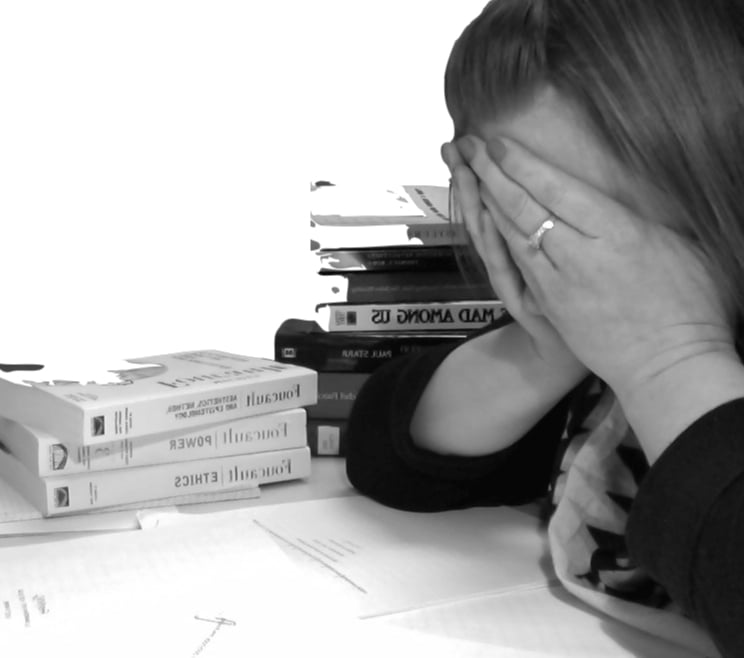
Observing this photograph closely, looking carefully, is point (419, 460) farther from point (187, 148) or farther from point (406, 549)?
point (187, 148)

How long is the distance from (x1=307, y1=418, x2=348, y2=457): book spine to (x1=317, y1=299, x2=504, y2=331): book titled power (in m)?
0.11

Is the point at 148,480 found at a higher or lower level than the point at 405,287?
lower

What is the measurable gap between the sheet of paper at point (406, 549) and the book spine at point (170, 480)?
73mm

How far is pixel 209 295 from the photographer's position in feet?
4.55

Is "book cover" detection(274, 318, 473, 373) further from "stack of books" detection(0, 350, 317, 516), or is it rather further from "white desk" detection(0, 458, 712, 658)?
"white desk" detection(0, 458, 712, 658)

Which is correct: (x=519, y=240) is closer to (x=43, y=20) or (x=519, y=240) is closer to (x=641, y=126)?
(x=641, y=126)

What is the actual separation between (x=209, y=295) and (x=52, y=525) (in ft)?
2.11

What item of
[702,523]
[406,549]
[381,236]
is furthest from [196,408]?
[702,523]

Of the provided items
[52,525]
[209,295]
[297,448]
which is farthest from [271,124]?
[52,525]

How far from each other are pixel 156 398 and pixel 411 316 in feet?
1.14

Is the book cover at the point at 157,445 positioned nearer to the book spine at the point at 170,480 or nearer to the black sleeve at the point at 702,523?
the book spine at the point at 170,480

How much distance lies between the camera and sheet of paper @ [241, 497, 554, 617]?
62 cm

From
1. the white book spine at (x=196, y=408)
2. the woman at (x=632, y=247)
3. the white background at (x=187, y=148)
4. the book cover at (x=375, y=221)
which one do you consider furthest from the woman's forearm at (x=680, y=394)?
the white background at (x=187, y=148)

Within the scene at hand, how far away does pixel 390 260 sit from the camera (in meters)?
1.07
